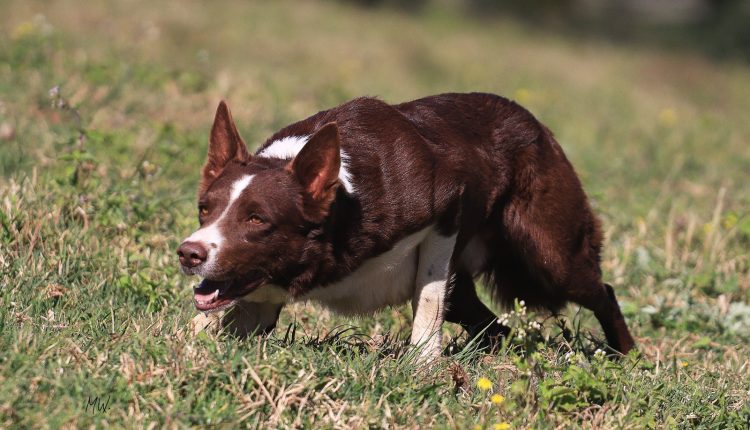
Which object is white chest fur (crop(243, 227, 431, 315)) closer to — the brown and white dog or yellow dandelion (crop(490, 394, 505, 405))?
the brown and white dog

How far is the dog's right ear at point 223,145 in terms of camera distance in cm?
436

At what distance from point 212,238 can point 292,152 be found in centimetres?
65

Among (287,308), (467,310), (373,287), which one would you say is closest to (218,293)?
(373,287)

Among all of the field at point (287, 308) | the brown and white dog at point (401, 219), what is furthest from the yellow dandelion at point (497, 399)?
the brown and white dog at point (401, 219)

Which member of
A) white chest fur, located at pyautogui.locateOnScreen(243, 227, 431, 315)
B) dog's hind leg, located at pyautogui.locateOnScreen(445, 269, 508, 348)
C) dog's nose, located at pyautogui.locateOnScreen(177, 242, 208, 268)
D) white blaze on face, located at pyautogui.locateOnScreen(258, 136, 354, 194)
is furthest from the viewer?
dog's hind leg, located at pyautogui.locateOnScreen(445, 269, 508, 348)

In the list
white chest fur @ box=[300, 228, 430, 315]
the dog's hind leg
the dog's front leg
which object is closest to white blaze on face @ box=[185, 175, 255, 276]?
white chest fur @ box=[300, 228, 430, 315]

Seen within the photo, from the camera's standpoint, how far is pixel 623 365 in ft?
15.9

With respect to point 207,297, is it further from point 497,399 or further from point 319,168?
point 497,399

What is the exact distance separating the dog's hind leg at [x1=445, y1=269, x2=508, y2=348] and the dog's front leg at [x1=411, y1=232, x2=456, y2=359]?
485 mm

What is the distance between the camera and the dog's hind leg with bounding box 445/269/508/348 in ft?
17.5

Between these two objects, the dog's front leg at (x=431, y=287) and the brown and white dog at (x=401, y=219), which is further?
the dog's front leg at (x=431, y=287)

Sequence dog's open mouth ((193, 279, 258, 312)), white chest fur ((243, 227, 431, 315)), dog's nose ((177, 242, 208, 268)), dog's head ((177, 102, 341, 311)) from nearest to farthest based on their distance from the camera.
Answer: dog's nose ((177, 242, 208, 268)), dog's head ((177, 102, 341, 311)), dog's open mouth ((193, 279, 258, 312)), white chest fur ((243, 227, 431, 315))

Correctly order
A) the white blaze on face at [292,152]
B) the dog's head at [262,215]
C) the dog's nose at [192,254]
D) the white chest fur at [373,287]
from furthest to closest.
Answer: the white chest fur at [373,287]
the white blaze on face at [292,152]
the dog's head at [262,215]
the dog's nose at [192,254]

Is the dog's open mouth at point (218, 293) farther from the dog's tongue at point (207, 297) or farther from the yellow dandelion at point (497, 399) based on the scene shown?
the yellow dandelion at point (497, 399)
